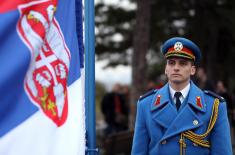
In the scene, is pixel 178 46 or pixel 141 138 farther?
pixel 178 46

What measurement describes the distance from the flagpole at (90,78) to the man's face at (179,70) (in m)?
0.52

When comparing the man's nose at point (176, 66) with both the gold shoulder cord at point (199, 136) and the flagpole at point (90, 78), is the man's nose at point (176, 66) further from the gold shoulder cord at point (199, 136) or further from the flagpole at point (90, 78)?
the flagpole at point (90, 78)

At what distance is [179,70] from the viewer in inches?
171

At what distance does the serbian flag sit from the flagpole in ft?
0.69

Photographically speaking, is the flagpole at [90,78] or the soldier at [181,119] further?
the soldier at [181,119]

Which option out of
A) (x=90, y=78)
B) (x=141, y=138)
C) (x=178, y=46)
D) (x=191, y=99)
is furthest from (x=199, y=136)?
(x=90, y=78)

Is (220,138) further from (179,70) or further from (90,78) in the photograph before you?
(90,78)

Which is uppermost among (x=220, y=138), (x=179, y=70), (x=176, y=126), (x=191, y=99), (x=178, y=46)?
(x=178, y=46)

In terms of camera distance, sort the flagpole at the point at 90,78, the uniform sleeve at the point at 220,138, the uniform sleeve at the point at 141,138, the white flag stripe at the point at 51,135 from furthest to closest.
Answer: the uniform sleeve at the point at 141,138
the uniform sleeve at the point at 220,138
the flagpole at the point at 90,78
the white flag stripe at the point at 51,135

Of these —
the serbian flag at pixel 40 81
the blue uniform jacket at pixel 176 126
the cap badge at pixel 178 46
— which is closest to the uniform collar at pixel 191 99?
the blue uniform jacket at pixel 176 126

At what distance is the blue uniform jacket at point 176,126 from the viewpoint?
4320mm

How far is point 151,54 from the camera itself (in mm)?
22422

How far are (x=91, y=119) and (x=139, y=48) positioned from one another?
9697 millimetres

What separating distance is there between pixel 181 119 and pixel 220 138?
29 cm
